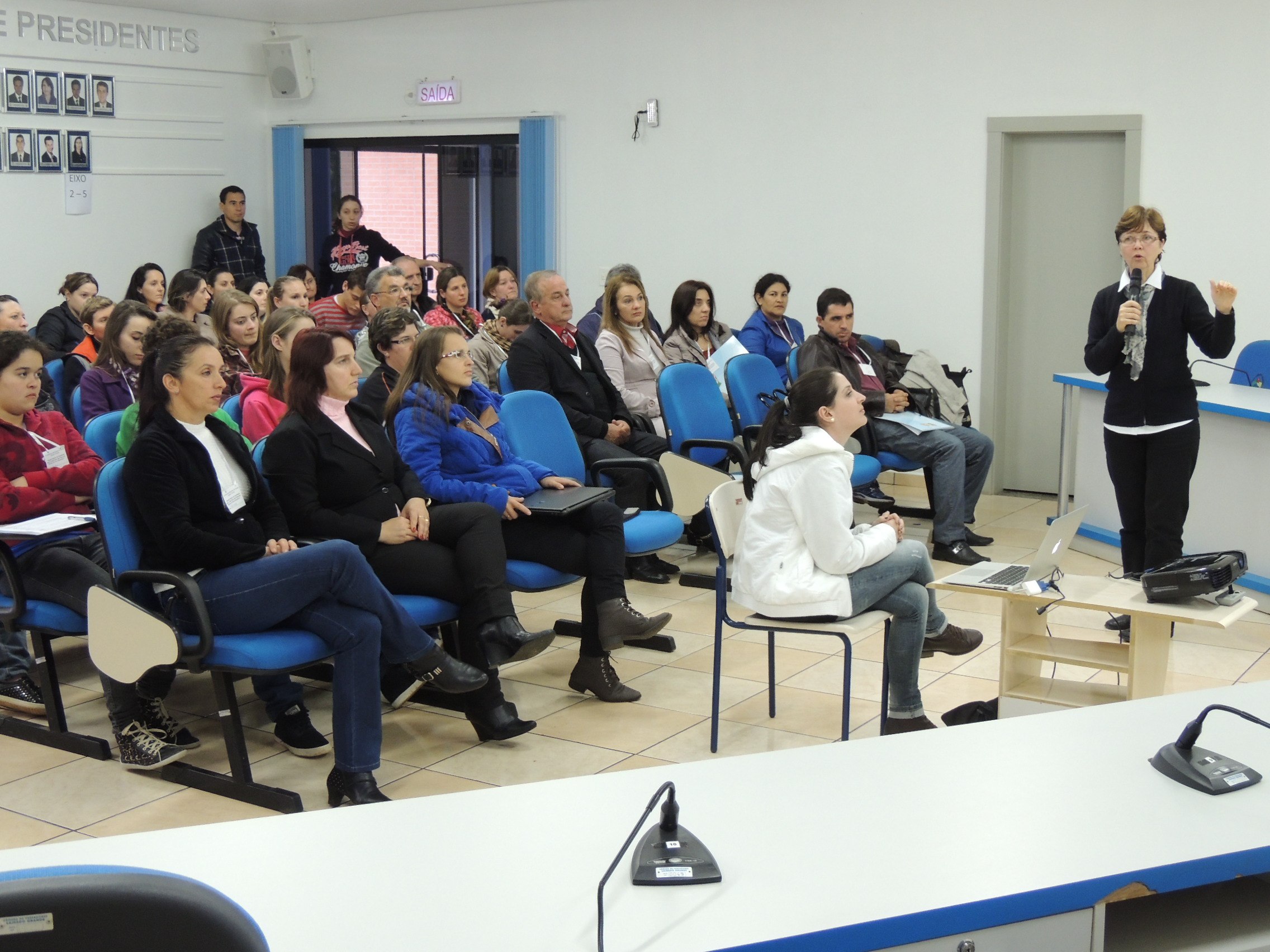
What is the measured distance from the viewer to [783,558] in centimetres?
336

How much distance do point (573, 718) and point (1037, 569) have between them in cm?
147

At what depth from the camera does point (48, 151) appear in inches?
336

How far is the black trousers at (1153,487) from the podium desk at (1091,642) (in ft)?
3.07

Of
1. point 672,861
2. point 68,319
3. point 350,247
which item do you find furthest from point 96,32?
point 672,861

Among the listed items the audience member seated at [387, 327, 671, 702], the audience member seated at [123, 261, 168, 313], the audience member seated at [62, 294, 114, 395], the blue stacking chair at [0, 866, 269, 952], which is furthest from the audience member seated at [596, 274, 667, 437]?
the blue stacking chair at [0, 866, 269, 952]

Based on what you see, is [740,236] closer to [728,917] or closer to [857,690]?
[857,690]

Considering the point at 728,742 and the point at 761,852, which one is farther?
the point at 728,742

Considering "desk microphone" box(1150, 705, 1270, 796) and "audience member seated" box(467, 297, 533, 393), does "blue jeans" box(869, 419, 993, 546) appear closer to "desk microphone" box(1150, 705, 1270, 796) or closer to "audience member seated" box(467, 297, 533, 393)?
"audience member seated" box(467, 297, 533, 393)

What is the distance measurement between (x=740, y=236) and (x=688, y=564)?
305 cm

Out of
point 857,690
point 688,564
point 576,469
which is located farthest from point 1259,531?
point 576,469

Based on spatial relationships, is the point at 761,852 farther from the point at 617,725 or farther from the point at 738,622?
the point at 617,725

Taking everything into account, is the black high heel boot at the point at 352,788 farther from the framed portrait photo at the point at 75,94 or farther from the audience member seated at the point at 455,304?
the framed portrait photo at the point at 75,94

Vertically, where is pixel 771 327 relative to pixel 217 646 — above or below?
above

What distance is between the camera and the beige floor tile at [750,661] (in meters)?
4.34
